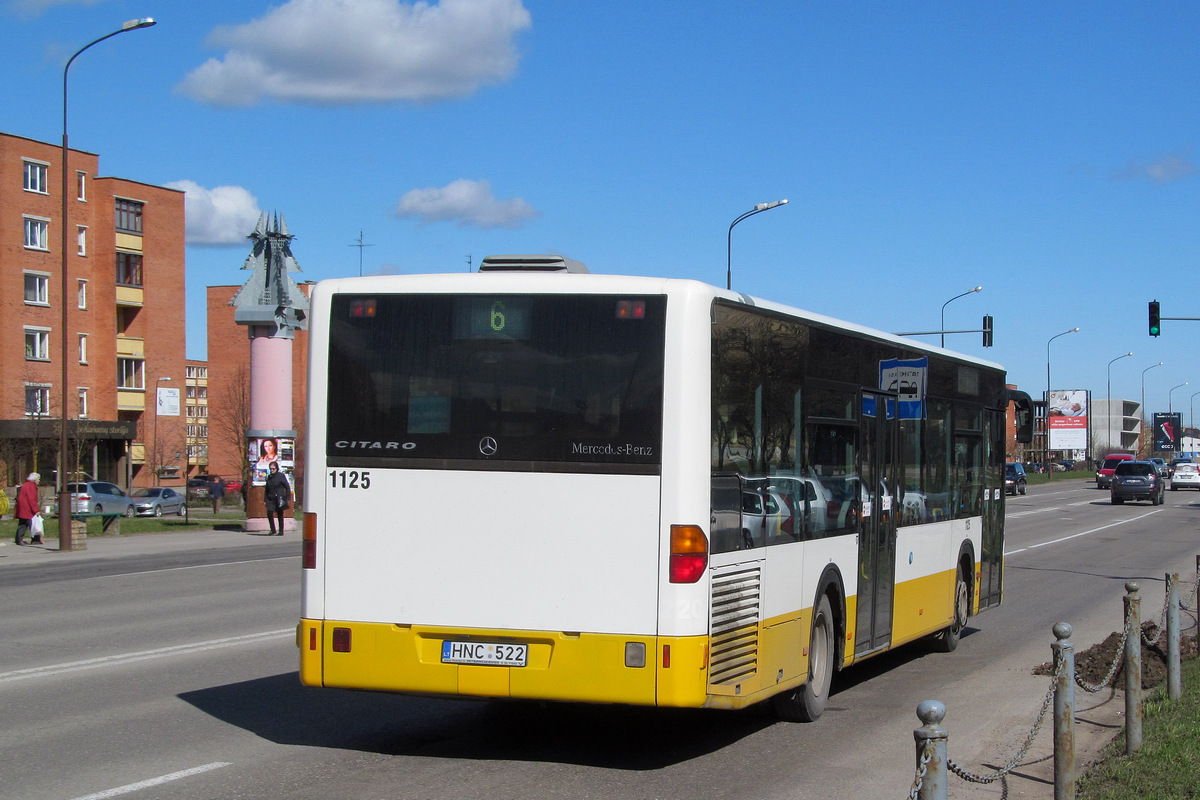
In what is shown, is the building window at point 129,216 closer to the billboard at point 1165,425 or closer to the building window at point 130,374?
the building window at point 130,374

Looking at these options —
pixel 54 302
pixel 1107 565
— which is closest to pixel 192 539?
pixel 1107 565

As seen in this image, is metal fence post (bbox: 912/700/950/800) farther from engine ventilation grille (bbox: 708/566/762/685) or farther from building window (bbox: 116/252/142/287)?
building window (bbox: 116/252/142/287)

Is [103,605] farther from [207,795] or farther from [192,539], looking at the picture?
[192,539]

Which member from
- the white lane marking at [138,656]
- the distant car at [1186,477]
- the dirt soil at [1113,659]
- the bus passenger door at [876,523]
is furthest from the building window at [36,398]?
the distant car at [1186,477]

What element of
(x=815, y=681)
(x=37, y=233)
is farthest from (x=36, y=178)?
(x=815, y=681)

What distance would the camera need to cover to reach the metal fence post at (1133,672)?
24.3 feet

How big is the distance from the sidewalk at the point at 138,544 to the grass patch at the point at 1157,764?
21526mm

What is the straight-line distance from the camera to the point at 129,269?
72812 millimetres

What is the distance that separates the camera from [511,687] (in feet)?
22.7

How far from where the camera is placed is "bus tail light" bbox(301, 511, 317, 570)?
737cm

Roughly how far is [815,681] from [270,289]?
27.8m

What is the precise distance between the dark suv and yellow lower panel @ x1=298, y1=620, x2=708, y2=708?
5287 centimetres

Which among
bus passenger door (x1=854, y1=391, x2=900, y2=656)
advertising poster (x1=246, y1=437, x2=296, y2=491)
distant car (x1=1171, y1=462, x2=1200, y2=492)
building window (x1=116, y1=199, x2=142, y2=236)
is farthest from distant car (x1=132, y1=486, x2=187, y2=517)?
distant car (x1=1171, y1=462, x2=1200, y2=492)

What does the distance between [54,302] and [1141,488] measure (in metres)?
54.2
